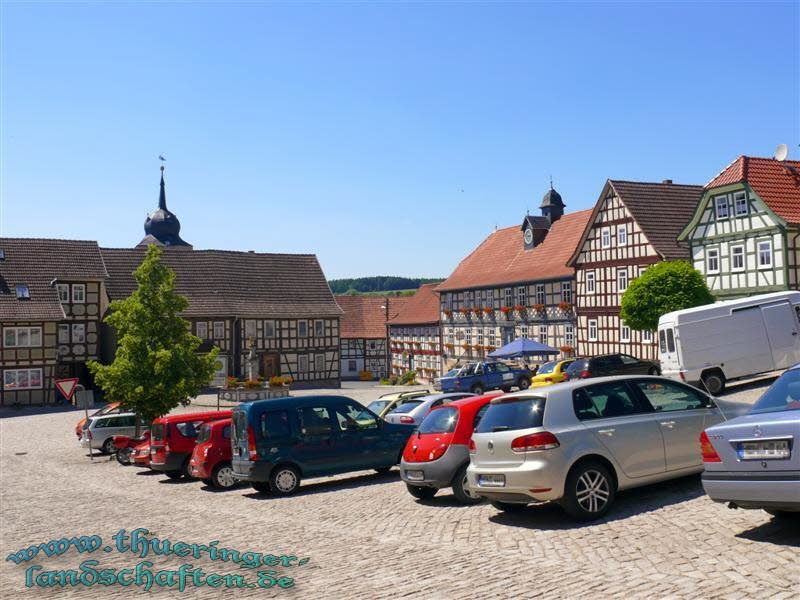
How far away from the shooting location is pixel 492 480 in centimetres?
1001

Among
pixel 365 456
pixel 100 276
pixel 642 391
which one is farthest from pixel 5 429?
pixel 642 391

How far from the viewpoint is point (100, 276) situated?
5047 centimetres

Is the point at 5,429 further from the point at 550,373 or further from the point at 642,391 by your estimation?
the point at 642,391

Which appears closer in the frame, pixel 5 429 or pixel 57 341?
pixel 5 429

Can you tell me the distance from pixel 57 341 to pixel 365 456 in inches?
1458

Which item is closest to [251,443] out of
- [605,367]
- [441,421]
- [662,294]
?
[441,421]

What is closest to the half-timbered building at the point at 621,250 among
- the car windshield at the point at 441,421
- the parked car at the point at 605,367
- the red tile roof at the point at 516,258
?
the red tile roof at the point at 516,258

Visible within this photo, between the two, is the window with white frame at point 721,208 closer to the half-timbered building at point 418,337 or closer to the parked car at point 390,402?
the parked car at point 390,402

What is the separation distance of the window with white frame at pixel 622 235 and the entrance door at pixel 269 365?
76.5 ft

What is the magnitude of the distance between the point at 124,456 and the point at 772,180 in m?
27.2

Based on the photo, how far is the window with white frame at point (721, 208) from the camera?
3666 cm

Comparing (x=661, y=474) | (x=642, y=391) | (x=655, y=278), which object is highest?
(x=655, y=278)

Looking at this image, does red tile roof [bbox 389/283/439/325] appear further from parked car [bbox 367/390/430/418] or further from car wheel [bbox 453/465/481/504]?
car wheel [bbox 453/465/481/504]

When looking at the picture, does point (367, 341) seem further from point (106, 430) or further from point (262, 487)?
point (262, 487)
